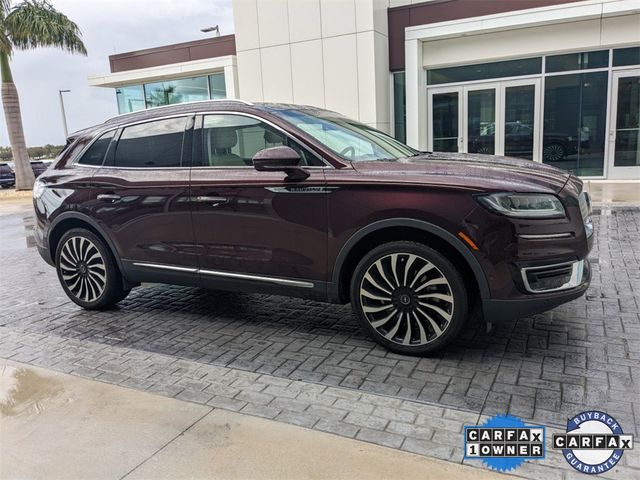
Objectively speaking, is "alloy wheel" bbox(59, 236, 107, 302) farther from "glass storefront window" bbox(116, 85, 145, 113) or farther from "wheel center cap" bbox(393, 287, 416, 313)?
"glass storefront window" bbox(116, 85, 145, 113)

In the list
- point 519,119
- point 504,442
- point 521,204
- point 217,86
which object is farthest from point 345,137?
point 217,86

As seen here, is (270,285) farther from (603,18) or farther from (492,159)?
(603,18)

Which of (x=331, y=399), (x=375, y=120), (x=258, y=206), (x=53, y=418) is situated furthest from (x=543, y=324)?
(x=375, y=120)

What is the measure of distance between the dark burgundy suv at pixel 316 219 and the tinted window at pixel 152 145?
14 mm

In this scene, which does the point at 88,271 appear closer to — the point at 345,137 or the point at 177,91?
the point at 345,137

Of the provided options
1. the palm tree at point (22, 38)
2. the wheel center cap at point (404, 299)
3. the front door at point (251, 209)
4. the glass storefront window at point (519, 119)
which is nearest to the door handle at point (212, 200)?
the front door at point (251, 209)

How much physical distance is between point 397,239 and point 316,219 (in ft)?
2.02

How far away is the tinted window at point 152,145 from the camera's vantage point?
15.1ft

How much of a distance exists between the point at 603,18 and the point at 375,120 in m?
5.63

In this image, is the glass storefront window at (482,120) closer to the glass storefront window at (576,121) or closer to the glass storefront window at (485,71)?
the glass storefront window at (485,71)

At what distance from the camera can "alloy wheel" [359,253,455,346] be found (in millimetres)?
3609

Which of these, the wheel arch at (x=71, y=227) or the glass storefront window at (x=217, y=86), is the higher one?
the glass storefront window at (x=217, y=86)

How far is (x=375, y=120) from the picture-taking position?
13406 mm

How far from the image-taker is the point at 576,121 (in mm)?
12930
